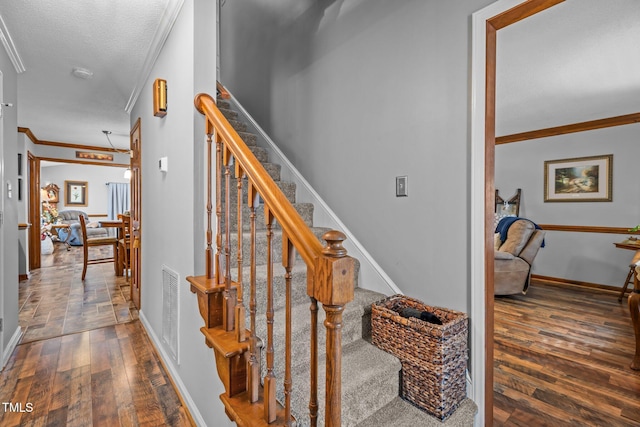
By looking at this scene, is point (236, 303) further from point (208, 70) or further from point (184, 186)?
point (208, 70)

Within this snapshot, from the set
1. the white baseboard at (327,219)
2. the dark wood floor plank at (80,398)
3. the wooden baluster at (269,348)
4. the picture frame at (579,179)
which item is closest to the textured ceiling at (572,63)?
the picture frame at (579,179)

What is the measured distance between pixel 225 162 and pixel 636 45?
11.8 ft

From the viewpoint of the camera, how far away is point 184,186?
5.84ft

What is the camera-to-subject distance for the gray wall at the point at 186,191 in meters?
1.63

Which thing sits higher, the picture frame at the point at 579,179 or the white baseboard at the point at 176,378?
the picture frame at the point at 579,179

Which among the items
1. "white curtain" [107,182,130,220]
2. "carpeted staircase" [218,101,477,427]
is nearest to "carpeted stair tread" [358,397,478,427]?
"carpeted staircase" [218,101,477,427]

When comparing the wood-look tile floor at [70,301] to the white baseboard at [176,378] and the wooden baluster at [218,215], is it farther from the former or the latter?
the wooden baluster at [218,215]

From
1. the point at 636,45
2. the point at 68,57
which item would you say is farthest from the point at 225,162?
the point at 636,45

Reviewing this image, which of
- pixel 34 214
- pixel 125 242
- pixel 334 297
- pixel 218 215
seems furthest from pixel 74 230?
pixel 334 297

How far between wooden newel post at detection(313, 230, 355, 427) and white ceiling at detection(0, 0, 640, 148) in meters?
1.92

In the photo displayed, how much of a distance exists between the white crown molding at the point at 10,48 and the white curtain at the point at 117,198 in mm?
9242

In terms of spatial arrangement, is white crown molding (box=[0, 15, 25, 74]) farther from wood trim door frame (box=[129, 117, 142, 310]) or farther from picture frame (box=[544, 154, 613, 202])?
picture frame (box=[544, 154, 613, 202])

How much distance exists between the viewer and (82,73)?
305cm

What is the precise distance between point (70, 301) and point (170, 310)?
2.69 m
